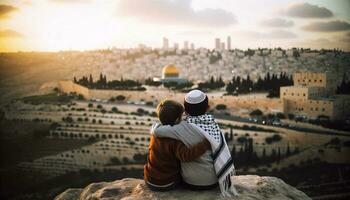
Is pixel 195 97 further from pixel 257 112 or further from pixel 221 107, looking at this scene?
pixel 221 107

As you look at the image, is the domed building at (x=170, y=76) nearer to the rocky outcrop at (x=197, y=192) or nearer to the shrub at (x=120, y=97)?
the shrub at (x=120, y=97)

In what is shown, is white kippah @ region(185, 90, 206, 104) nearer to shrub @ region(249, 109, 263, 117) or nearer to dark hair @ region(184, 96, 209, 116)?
dark hair @ region(184, 96, 209, 116)

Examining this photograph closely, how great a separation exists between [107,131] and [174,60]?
1451 centimetres

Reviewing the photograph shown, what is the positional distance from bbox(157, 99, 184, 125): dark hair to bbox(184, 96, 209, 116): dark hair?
5 cm

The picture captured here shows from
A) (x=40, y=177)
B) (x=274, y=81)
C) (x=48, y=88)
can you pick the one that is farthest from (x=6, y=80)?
(x=274, y=81)

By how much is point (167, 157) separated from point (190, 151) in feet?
0.47

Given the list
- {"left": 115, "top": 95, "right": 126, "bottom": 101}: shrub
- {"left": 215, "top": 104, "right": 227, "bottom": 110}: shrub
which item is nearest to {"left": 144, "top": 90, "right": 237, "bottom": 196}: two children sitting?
{"left": 215, "top": 104, "right": 227, "bottom": 110}: shrub

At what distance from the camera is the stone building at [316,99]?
1191cm

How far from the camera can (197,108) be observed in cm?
194

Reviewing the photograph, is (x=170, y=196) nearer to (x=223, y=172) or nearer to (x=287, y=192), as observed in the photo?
(x=223, y=172)

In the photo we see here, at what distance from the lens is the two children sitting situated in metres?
1.89

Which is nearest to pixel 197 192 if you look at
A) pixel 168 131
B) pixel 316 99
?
pixel 168 131

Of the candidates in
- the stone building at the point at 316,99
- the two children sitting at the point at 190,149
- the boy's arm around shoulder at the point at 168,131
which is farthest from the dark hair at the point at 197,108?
the stone building at the point at 316,99

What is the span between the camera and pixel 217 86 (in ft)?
52.7
